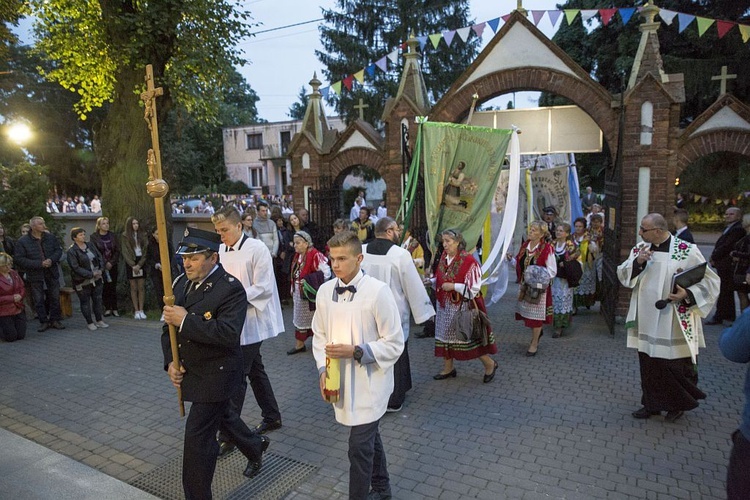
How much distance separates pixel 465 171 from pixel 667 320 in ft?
10.4

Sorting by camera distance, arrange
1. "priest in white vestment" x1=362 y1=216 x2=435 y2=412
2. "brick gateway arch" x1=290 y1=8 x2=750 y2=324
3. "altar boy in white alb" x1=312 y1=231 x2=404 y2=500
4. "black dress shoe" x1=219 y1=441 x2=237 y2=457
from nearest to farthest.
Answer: "altar boy in white alb" x1=312 y1=231 x2=404 y2=500, "black dress shoe" x1=219 y1=441 x2=237 y2=457, "priest in white vestment" x1=362 y1=216 x2=435 y2=412, "brick gateway arch" x1=290 y1=8 x2=750 y2=324

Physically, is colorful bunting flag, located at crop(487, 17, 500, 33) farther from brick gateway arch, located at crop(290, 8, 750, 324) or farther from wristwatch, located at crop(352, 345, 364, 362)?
wristwatch, located at crop(352, 345, 364, 362)

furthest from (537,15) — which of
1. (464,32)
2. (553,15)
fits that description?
(464,32)

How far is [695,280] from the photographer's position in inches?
174

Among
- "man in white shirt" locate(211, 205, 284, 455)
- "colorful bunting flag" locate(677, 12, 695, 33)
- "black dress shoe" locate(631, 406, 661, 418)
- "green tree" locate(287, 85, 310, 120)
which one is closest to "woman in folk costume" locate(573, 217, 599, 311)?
"black dress shoe" locate(631, 406, 661, 418)

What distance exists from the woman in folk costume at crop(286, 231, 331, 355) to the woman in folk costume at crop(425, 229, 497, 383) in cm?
166

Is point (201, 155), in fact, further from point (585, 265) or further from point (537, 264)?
point (537, 264)

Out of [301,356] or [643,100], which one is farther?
[643,100]

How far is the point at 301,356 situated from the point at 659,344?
4.42 m

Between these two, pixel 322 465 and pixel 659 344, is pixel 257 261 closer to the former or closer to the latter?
pixel 322 465

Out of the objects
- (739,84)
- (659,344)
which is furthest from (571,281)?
(739,84)

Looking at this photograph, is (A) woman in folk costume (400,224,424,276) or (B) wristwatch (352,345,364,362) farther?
(A) woman in folk costume (400,224,424,276)

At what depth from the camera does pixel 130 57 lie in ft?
31.3

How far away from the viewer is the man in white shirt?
14.3 feet
